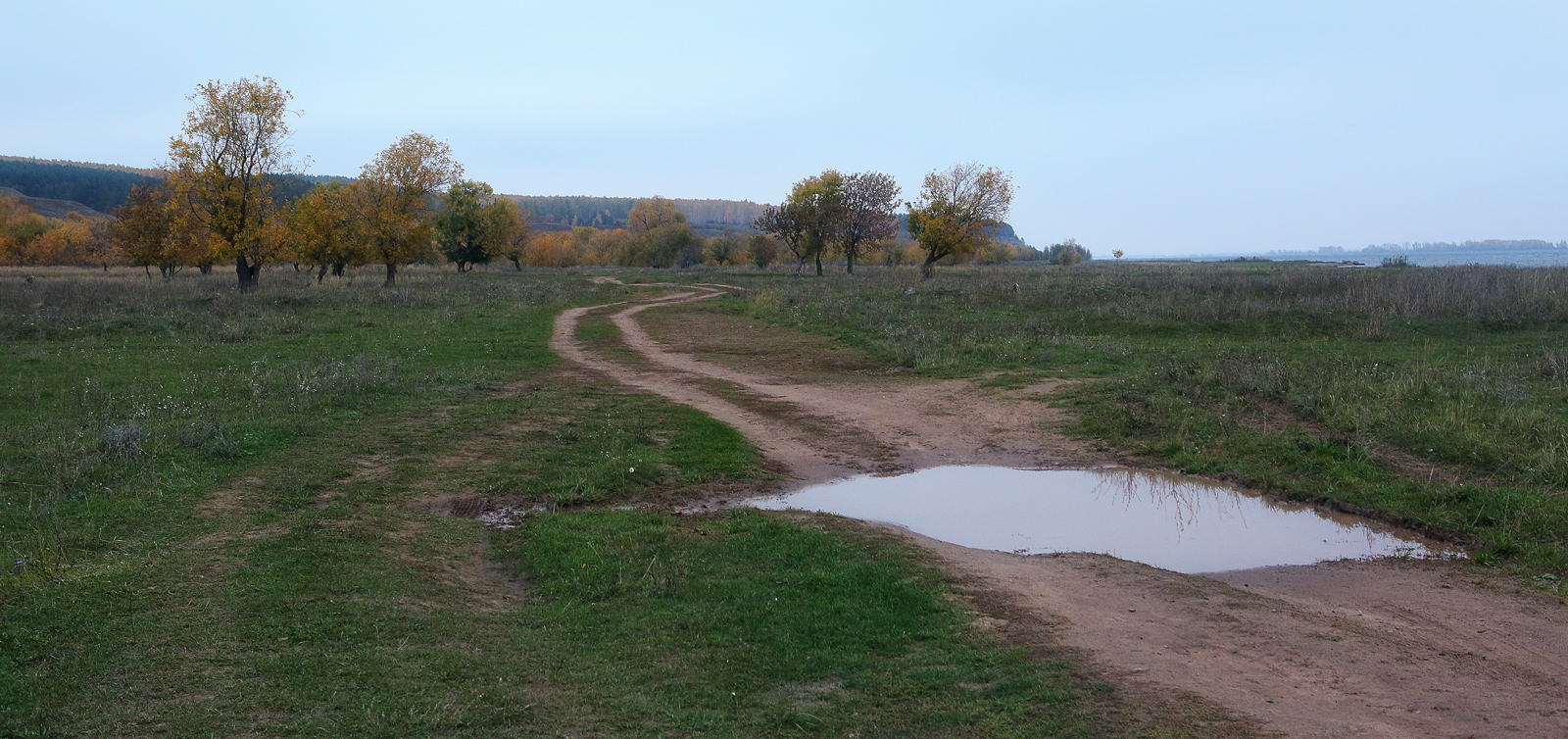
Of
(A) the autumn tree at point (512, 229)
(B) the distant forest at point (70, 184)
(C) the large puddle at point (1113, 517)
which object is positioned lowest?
(C) the large puddle at point (1113, 517)

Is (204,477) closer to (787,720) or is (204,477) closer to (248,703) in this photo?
(248,703)

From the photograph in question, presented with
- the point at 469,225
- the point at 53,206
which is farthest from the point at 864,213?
the point at 53,206

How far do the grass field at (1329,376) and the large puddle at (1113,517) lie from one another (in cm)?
58

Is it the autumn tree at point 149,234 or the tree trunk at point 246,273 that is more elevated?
the autumn tree at point 149,234

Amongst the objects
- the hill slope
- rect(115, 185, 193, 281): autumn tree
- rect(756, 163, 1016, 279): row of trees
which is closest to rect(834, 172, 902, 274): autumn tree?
rect(756, 163, 1016, 279): row of trees

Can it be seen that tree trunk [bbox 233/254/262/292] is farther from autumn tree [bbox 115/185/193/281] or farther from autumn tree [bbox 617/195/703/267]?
autumn tree [bbox 617/195/703/267]

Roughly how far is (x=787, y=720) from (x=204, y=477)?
7.26m

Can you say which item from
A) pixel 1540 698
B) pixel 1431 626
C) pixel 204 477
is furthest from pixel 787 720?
pixel 204 477

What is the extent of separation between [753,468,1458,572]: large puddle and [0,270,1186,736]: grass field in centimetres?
132

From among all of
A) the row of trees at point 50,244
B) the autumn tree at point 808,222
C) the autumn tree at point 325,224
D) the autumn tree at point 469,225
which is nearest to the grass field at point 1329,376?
the autumn tree at point 325,224

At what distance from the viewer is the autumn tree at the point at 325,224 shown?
147 ft

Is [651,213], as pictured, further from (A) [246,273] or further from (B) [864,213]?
(A) [246,273]

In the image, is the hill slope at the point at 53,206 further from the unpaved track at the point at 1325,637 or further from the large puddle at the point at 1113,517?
the unpaved track at the point at 1325,637

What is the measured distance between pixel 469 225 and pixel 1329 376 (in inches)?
2689
